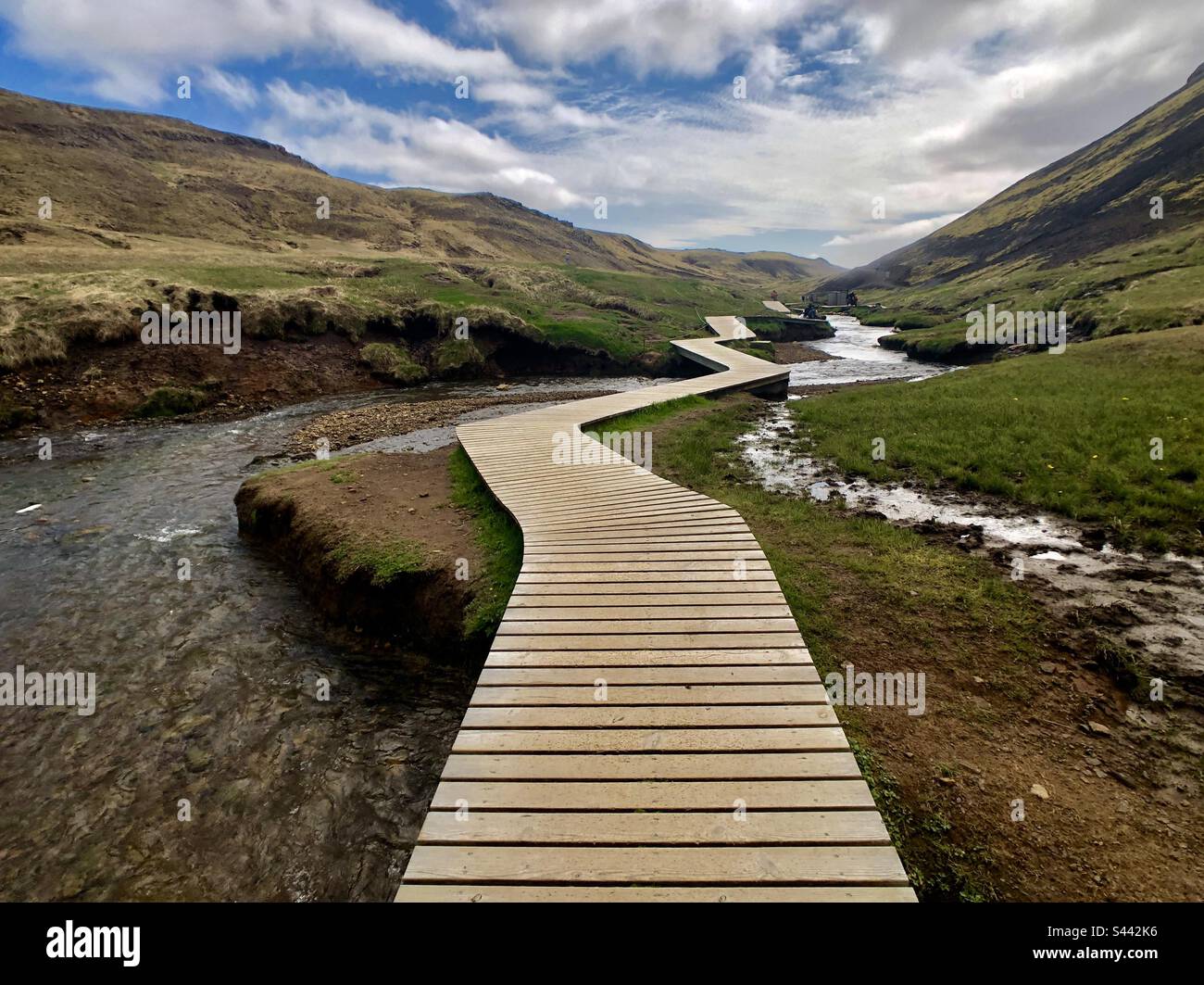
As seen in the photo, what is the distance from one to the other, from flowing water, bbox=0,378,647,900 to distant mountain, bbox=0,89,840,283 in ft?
147

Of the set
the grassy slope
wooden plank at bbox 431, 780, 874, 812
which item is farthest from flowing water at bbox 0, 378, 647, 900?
the grassy slope

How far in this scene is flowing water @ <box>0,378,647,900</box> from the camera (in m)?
5.36

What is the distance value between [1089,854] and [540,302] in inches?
2096

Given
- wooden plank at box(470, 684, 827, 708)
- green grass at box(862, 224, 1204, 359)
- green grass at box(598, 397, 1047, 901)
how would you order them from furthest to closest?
green grass at box(862, 224, 1204, 359) → wooden plank at box(470, 684, 827, 708) → green grass at box(598, 397, 1047, 901)

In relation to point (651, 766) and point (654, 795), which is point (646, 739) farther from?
point (654, 795)

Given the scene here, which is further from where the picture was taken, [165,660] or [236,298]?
[236,298]

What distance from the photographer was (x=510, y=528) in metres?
10.6

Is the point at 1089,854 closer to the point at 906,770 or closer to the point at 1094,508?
the point at 906,770

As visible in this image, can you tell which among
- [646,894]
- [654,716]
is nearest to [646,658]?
[654,716]

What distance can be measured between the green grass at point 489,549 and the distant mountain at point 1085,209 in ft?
330

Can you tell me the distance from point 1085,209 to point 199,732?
164 meters

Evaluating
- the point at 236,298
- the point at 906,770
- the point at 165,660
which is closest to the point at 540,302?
the point at 236,298

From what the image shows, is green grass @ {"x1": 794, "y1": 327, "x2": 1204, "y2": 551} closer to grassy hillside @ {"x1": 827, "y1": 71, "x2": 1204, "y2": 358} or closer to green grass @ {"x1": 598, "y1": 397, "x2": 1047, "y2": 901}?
green grass @ {"x1": 598, "y1": 397, "x2": 1047, "y2": 901}
